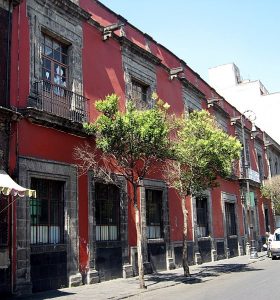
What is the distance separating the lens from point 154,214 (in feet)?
58.1

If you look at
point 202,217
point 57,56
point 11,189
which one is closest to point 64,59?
point 57,56

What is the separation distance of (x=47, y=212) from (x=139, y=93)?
7292 millimetres

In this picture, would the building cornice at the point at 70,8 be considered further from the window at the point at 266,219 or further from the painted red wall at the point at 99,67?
the window at the point at 266,219

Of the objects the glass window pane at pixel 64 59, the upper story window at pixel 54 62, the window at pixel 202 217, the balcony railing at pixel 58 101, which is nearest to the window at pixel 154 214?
the window at pixel 202 217

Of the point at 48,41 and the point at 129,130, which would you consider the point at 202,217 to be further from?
the point at 48,41

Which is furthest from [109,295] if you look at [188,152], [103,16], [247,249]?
[247,249]

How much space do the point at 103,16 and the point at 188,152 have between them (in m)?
6.04

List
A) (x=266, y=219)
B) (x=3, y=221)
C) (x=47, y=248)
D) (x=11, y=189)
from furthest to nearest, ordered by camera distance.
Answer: (x=266, y=219) → (x=47, y=248) → (x=3, y=221) → (x=11, y=189)

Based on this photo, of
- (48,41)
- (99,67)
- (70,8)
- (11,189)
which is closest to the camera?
(11,189)

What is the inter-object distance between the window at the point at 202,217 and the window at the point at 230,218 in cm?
334

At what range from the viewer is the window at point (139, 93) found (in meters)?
17.3

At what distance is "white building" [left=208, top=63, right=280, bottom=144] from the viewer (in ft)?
151

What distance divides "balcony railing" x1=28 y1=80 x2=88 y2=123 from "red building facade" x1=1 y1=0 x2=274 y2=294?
0.03 meters

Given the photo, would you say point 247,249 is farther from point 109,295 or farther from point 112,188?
point 109,295
